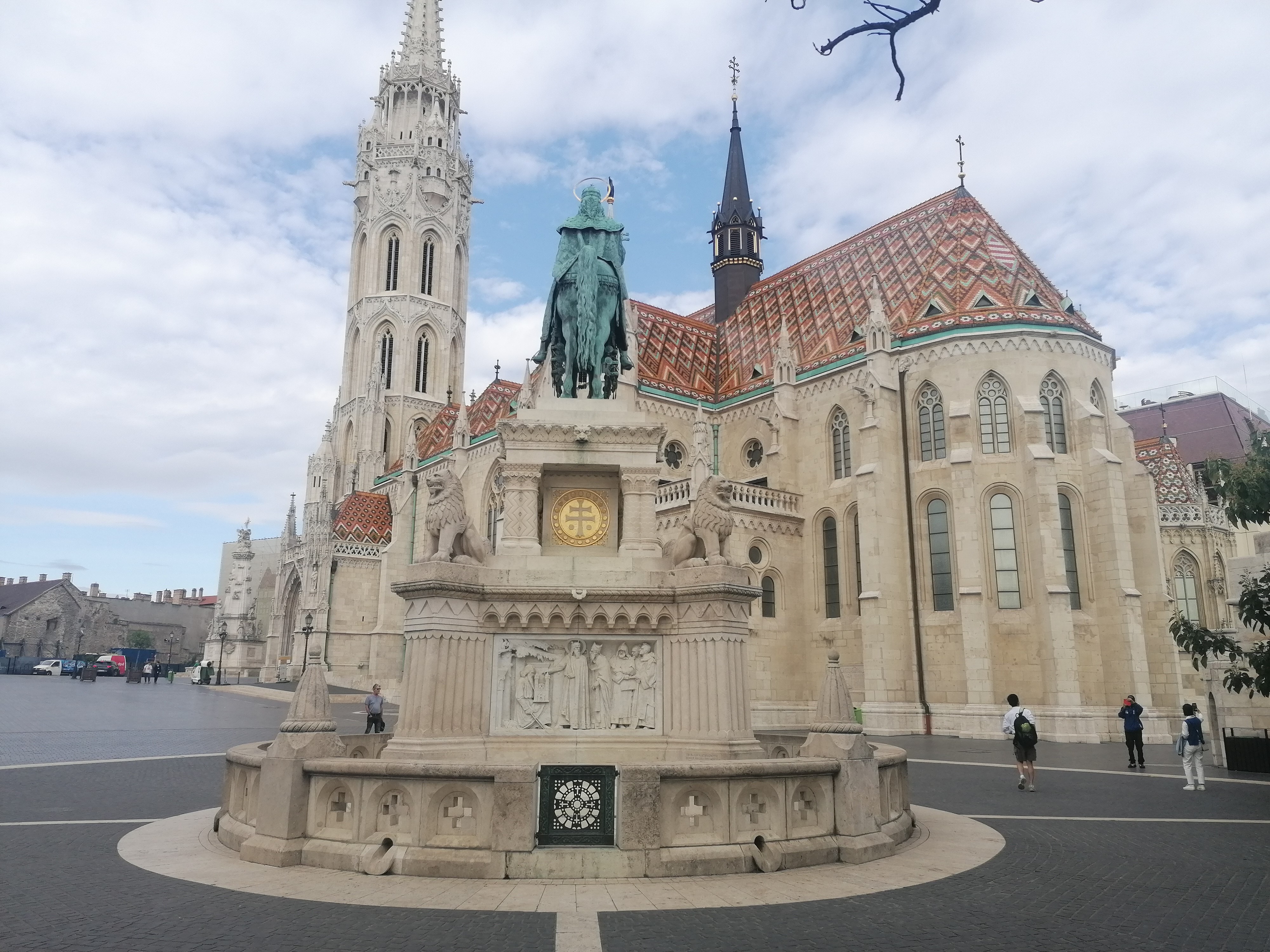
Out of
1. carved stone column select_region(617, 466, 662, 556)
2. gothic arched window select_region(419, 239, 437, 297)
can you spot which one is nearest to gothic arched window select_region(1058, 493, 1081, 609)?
carved stone column select_region(617, 466, 662, 556)

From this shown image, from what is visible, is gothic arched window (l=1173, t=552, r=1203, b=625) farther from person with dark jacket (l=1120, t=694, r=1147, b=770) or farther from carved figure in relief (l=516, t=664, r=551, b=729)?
carved figure in relief (l=516, t=664, r=551, b=729)

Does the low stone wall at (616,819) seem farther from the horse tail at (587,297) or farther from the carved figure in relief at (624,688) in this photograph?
the horse tail at (587,297)

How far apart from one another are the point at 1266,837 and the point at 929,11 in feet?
30.1

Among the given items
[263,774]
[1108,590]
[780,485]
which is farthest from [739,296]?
[263,774]

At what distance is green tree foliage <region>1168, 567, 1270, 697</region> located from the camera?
11547mm

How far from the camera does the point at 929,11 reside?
4586 millimetres

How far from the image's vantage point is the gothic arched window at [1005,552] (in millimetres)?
28297

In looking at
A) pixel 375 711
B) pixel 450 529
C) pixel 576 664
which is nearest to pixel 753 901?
pixel 576 664

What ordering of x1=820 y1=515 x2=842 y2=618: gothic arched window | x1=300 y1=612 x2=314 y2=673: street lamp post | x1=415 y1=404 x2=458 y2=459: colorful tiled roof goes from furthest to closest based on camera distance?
x1=415 y1=404 x2=458 y2=459: colorful tiled roof, x1=300 y1=612 x2=314 y2=673: street lamp post, x1=820 y1=515 x2=842 y2=618: gothic arched window

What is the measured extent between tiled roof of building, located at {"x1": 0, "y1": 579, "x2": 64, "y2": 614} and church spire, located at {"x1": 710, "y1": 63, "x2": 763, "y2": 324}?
79.4 metres

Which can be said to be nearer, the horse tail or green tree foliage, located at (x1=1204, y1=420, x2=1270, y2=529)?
the horse tail

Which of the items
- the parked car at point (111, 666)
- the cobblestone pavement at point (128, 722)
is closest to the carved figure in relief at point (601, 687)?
the cobblestone pavement at point (128, 722)

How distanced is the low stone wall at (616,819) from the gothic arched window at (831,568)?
25.4 meters

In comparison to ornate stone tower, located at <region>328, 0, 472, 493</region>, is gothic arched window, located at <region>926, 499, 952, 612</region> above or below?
below
